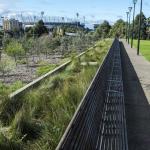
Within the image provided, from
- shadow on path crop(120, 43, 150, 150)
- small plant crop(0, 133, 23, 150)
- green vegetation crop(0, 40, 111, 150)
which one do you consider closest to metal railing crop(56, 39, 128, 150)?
shadow on path crop(120, 43, 150, 150)

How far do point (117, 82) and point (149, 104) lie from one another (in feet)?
3.53

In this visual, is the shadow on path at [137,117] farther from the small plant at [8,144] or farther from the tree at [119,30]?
the tree at [119,30]

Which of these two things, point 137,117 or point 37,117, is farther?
point 137,117

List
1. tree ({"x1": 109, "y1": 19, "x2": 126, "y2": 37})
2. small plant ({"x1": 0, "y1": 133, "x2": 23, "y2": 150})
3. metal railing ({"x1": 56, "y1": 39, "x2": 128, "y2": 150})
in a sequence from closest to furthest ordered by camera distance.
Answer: metal railing ({"x1": 56, "y1": 39, "x2": 128, "y2": 150}) → small plant ({"x1": 0, "y1": 133, "x2": 23, "y2": 150}) → tree ({"x1": 109, "y1": 19, "x2": 126, "y2": 37})

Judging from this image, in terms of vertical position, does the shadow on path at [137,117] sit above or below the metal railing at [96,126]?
below

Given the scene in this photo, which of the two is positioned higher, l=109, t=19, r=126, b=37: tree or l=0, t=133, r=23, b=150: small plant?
l=0, t=133, r=23, b=150: small plant

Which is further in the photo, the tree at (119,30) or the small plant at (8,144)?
the tree at (119,30)

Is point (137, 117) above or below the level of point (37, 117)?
below

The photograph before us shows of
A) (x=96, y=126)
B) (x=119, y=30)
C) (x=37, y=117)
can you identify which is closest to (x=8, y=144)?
(x=96, y=126)

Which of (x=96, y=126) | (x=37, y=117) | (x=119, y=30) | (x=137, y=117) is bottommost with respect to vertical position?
(x=119, y=30)

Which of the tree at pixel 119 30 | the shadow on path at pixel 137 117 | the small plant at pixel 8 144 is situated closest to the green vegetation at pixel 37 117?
the small plant at pixel 8 144

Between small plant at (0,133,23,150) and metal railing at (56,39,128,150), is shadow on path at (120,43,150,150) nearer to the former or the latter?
metal railing at (56,39,128,150)

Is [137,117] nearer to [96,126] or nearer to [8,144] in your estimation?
[96,126]

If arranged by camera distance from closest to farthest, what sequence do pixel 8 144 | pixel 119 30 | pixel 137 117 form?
pixel 8 144, pixel 137 117, pixel 119 30
